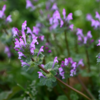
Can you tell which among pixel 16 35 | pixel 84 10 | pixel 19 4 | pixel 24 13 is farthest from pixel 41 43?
pixel 19 4

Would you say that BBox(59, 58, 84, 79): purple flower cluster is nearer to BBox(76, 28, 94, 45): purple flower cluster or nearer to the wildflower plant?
the wildflower plant

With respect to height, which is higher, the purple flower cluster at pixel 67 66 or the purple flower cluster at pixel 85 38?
→ the purple flower cluster at pixel 85 38

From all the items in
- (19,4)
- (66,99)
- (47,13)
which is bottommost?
(66,99)

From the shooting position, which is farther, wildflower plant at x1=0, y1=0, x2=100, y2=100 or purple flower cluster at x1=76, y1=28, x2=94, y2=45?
purple flower cluster at x1=76, y1=28, x2=94, y2=45

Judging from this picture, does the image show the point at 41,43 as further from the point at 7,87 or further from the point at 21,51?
the point at 7,87

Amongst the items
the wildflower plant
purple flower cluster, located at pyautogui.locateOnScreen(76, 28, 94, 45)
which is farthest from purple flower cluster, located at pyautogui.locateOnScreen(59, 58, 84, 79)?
purple flower cluster, located at pyautogui.locateOnScreen(76, 28, 94, 45)

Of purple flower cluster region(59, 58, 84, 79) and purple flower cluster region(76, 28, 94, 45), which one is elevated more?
purple flower cluster region(76, 28, 94, 45)

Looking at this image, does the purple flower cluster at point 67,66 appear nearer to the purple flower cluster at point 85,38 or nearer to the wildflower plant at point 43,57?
the wildflower plant at point 43,57

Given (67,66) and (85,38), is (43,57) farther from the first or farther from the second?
(85,38)

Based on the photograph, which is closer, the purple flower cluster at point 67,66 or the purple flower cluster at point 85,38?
the purple flower cluster at point 67,66

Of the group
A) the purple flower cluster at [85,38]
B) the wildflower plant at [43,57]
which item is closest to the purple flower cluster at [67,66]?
the wildflower plant at [43,57]

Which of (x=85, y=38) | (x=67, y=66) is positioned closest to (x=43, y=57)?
(x=67, y=66)
